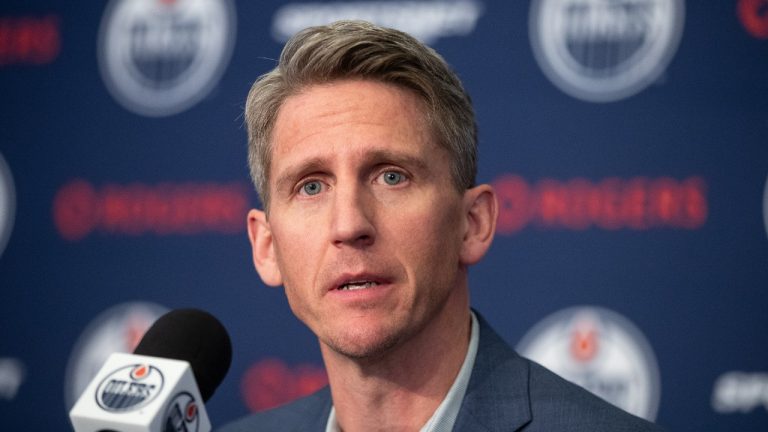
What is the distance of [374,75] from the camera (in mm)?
1878

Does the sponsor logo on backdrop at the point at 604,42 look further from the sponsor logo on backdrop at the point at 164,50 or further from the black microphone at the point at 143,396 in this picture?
the black microphone at the point at 143,396

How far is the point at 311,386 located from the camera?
313 cm

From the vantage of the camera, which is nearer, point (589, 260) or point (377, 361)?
point (377, 361)

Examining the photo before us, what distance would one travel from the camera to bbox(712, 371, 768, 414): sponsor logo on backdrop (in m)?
2.73

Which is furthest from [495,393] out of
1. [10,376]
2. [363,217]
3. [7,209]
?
[7,209]

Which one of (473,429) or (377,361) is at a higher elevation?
(377,361)

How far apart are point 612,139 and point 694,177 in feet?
0.93

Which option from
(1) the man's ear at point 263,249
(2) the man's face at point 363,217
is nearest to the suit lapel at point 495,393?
(2) the man's face at point 363,217

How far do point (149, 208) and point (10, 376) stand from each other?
2.79 feet

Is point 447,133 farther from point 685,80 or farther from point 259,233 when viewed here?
point 685,80

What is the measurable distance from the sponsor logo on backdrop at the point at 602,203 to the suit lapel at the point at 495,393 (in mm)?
1062

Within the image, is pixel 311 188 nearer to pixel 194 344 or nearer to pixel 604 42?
pixel 194 344

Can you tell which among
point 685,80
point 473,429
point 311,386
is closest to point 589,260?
point 685,80

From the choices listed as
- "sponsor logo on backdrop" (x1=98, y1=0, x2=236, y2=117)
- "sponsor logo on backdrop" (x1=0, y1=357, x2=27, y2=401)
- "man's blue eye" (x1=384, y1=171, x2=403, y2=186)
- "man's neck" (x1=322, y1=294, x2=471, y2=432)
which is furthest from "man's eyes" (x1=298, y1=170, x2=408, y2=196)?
"sponsor logo on backdrop" (x1=0, y1=357, x2=27, y2=401)
